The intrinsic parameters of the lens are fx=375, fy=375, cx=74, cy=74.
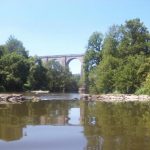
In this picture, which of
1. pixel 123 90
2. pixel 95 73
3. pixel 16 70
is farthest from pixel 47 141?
pixel 16 70

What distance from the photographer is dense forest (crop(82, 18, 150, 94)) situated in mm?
64500

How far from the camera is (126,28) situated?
7294cm

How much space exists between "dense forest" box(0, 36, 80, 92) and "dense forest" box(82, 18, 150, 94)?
1722 centimetres

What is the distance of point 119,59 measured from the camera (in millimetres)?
71938

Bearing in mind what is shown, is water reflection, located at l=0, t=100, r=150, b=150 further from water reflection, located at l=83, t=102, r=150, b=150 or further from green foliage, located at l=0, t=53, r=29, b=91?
green foliage, located at l=0, t=53, r=29, b=91

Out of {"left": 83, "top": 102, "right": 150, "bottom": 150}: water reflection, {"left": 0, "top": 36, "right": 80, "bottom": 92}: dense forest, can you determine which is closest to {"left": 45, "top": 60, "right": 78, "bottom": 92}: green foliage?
{"left": 0, "top": 36, "right": 80, "bottom": 92}: dense forest

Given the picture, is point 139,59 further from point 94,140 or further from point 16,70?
point 94,140

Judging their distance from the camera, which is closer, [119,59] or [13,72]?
[119,59]

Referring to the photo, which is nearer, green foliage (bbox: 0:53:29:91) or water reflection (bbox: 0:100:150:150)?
water reflection (bbox: 0:100:150:150)

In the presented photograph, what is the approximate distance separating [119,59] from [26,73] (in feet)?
90.6

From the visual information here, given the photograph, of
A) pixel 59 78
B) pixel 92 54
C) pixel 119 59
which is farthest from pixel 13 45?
pixel 119 59

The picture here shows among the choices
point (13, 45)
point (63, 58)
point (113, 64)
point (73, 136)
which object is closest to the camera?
point (73, 136)

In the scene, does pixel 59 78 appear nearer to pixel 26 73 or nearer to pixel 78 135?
pixel 26 73

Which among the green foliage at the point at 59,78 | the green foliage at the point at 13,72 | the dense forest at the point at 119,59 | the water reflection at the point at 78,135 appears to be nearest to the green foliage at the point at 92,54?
the dense forest at the point at 119,59
